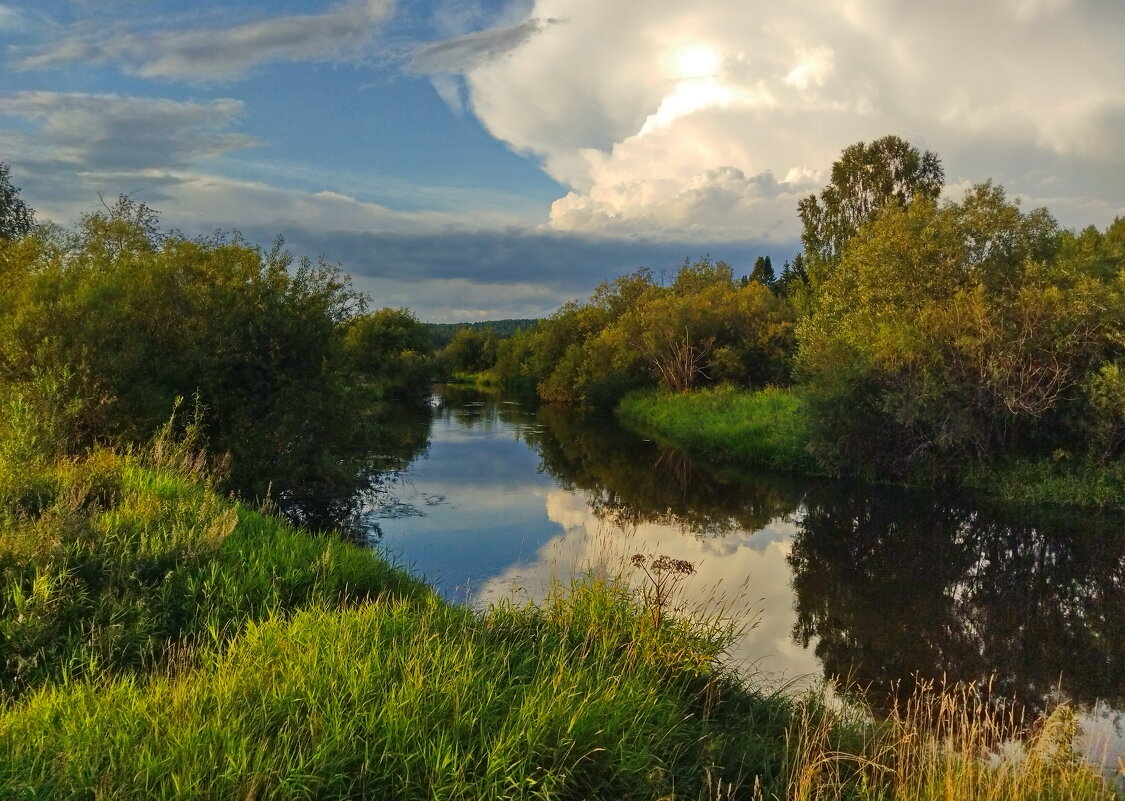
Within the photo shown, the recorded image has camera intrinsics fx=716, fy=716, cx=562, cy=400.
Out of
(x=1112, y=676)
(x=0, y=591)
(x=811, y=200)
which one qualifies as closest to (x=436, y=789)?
(x=0, y=591)

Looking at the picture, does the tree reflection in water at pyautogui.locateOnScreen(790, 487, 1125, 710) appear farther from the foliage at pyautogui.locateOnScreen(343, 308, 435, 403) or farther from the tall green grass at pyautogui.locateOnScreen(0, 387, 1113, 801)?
the foliage at pyautogui.locateOnScreen(343, 308, 435, 403)

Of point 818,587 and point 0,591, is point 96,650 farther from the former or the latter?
point 818,587

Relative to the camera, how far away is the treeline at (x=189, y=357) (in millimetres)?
A: 12750

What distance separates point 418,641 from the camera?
577 cm

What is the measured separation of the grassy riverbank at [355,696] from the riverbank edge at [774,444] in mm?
14781

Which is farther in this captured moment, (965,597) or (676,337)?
(676,337)

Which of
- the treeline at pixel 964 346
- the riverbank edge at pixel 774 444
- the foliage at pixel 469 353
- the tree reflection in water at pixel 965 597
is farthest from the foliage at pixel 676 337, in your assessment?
the foliage at pixel 469 353

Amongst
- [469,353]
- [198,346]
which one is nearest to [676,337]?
[198,346]

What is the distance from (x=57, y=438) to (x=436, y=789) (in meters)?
11.1

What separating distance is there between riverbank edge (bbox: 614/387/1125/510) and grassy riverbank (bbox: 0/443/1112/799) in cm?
1478

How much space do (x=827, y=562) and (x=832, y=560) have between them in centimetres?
17

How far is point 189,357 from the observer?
15.0 m

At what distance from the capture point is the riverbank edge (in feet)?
60.4

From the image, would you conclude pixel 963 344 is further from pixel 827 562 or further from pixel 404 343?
pixel 404 343
